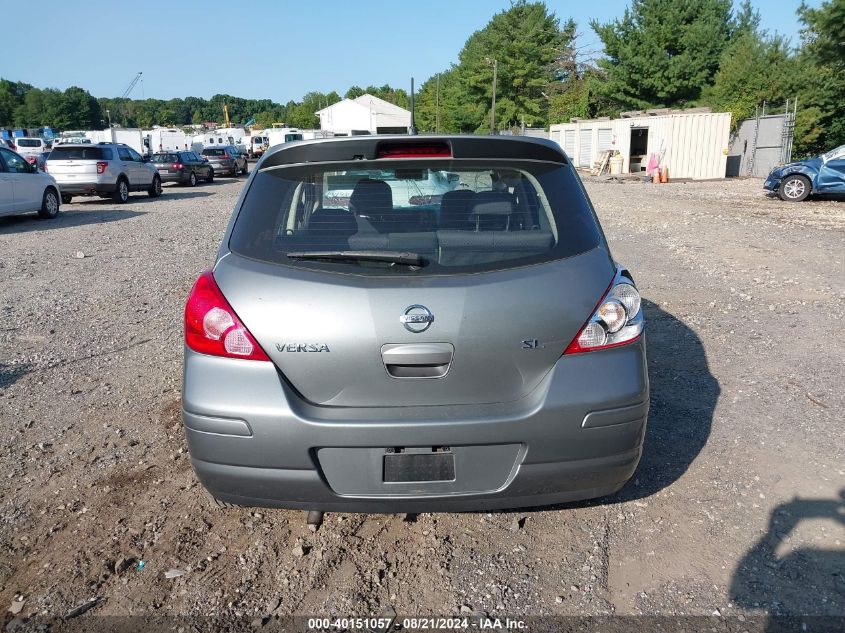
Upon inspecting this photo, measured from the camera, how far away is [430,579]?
9.28 ft

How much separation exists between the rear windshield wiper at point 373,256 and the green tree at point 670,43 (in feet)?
151

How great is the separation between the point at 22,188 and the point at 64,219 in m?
1.77

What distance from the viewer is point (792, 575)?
2.79 metres

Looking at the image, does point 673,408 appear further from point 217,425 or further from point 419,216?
point 217,425

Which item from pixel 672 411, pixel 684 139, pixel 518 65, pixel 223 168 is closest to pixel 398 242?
pixel 672 411

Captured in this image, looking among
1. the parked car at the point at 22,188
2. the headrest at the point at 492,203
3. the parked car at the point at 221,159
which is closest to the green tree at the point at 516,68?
the parked car at the point at 221,159

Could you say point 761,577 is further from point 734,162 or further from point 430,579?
point 734,162

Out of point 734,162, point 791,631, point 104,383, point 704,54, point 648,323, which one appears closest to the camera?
point 791,631

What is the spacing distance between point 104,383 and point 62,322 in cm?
222

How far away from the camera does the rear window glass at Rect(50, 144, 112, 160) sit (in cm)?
2033

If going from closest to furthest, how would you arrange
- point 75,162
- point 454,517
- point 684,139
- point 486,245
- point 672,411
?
point 486,245, point 454,517, point 672,411, point 75,162, point 684,139

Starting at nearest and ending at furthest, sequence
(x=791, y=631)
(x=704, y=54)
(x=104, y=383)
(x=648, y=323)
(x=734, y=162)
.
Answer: (x=791, y=631), (x=104, y=383), (x=648, y=323), (x=734, y=162), (x=704, y=54)

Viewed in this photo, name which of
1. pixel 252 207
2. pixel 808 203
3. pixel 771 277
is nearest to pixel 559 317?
pixel 252 207

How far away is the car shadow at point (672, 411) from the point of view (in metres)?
3.58
